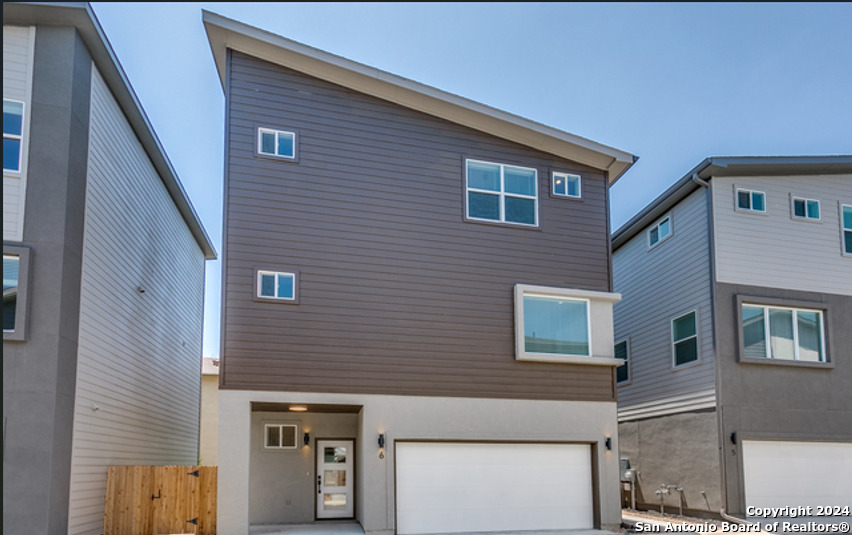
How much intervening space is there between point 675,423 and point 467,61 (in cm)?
1456

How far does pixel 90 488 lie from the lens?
11844 mm

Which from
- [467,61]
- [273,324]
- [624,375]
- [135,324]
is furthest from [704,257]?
[467,61]

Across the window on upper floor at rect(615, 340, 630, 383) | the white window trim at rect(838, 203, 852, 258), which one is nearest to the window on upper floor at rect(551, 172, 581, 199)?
the window on upper floor at rect(615, 340, 630, 383)

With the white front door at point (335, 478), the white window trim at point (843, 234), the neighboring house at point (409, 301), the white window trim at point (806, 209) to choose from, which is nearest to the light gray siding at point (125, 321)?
the neighboring house at point (409, 301)

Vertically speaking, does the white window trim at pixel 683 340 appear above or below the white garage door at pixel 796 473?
above

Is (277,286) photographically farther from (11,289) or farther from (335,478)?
(335,478)

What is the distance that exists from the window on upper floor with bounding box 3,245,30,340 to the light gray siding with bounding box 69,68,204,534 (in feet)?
4.01

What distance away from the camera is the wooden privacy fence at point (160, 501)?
40.4 ft

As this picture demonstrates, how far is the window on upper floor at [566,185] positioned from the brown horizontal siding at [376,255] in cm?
21

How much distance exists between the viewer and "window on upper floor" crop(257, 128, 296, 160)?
12938 millimetres

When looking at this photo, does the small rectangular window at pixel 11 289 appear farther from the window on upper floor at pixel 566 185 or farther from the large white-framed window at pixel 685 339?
the large white-framed window at pixel 685 339

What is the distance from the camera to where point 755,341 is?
49.2 feet

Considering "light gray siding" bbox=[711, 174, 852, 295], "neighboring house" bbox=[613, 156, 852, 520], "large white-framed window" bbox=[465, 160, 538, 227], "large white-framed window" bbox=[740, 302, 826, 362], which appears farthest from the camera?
"light gray siding" bbox=[711, 174, 852, 295]

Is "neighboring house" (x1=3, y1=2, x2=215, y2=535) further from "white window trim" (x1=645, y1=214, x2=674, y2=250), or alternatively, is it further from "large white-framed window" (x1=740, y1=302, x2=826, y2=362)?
"large white-framed window" (x1=740, y1=302, x2=826, y2=362)
